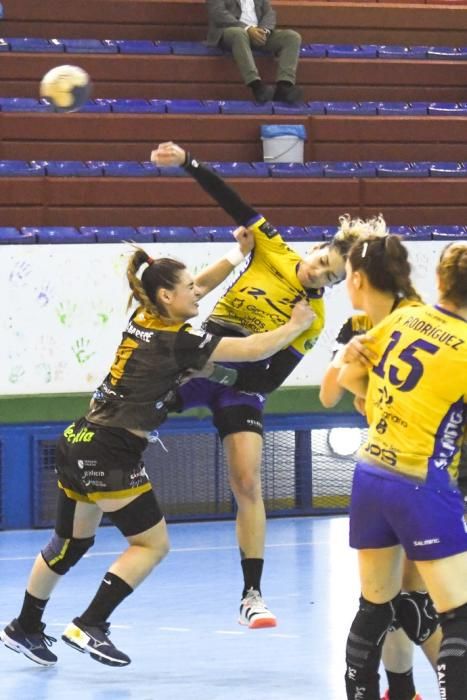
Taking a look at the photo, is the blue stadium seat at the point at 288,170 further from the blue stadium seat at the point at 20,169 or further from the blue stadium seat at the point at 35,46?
the blue stadium seat at the point at 35,46

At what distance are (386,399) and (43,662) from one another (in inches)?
89.4

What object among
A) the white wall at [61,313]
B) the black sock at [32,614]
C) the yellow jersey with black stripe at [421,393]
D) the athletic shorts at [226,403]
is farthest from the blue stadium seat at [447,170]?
the yellow jersey with black stripe at [421,393]

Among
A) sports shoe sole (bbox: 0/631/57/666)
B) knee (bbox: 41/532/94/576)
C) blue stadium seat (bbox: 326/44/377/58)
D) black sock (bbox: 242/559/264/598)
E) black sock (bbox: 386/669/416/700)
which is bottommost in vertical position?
sports shoe sole (bbox: 0/631/57/666)

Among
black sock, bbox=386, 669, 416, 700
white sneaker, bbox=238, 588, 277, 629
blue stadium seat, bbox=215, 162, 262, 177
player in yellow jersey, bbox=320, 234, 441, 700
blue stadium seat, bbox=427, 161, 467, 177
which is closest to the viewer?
player in yellow jersey, bbox=320, 234, 441, 700

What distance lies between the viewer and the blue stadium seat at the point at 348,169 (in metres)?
11.2

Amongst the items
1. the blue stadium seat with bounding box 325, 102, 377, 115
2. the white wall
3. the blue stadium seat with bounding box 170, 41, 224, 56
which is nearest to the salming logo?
the white wall

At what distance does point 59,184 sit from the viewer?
1045 centimetres

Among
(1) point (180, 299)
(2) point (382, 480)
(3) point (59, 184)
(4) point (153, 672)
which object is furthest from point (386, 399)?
(3) point (59, 184)

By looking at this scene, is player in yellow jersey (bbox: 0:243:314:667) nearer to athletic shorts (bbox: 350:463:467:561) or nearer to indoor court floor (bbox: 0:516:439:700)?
indoor court floor (bbox: 0:516:439:700)

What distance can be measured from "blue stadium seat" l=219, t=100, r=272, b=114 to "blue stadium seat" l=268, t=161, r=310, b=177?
800mm

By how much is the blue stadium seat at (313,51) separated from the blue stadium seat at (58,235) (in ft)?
13.3

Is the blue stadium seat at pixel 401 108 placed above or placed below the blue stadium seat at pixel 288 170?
above

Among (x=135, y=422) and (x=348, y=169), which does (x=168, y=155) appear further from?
(x=348, y=169)

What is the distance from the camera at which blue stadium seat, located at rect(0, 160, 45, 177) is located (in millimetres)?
10391
